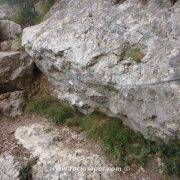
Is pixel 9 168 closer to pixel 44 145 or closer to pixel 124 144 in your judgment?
pixel 44 145

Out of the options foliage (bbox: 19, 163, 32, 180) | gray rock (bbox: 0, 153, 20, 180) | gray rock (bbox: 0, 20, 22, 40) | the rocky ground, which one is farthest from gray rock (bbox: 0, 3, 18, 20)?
foliage (bbox: 19, 163, 32, 180)

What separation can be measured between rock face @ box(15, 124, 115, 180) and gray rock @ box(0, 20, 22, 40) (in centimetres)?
517

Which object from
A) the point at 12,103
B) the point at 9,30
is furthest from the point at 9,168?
the point at 9,30

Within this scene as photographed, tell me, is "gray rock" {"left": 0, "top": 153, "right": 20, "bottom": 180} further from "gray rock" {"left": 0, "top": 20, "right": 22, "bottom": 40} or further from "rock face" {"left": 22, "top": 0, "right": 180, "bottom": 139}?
"gray rock" {"left": 0, "top": 20, "right": 22, "bottom": 40}

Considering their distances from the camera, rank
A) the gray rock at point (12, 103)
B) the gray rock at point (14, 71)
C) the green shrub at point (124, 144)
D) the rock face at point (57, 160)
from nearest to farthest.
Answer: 1. the green shrub at point (124, 144)
2. the rock face at point (57, 160)
3. the gray rock at point (12, 103)
4. the gray rock at point (14, 71)

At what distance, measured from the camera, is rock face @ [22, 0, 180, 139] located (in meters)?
7.72

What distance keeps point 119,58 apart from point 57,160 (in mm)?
3007

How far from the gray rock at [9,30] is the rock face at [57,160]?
517 centimetres

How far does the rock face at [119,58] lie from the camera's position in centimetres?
772

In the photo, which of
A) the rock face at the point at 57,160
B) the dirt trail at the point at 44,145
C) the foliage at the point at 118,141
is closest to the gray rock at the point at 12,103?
the dirt trail at the point at 44,145

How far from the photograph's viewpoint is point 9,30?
13117 mm

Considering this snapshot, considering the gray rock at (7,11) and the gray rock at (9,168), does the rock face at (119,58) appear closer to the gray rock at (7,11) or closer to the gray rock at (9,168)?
the gray rock at (9,168)

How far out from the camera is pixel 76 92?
9.77 m

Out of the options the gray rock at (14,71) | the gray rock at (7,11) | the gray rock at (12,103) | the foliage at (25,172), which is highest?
the gray rock at (7,11)
